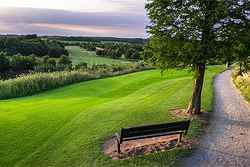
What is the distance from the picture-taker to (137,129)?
13805 millimetres

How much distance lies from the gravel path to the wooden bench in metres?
1.00

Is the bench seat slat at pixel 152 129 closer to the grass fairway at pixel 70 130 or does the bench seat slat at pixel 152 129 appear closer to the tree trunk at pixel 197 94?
the grass fairway at pixel 70 130

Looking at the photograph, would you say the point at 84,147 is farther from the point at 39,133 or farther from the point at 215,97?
the point at 215,97

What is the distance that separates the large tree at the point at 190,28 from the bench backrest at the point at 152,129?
204 inches

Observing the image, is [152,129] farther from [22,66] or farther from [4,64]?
[22,66]

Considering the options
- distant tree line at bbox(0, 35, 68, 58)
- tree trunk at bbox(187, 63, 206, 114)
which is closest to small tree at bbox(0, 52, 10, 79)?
distant tree line at bbox(0, 35, 68, 58)

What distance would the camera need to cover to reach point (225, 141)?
15930mm

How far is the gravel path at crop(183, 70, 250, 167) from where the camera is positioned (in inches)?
525

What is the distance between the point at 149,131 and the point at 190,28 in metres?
7.23

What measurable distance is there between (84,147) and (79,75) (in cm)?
3592

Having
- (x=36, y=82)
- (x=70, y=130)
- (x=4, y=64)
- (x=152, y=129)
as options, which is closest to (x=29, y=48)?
(x=4, y=64)

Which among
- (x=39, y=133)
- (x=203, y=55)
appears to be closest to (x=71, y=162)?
(x=39, y=133)

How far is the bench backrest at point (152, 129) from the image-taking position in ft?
44.8

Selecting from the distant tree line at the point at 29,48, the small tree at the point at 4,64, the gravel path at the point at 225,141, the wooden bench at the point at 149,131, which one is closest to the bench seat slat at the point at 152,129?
the wooden bench at the point at 149,131
